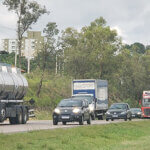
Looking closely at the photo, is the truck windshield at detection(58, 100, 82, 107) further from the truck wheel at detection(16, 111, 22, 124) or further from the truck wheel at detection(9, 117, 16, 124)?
the truck wheel at detection(9, 117, 16, 124)

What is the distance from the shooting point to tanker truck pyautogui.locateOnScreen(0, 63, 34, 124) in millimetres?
32562

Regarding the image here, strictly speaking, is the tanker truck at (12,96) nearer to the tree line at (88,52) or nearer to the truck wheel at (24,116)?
the truck wheel at (24,116)

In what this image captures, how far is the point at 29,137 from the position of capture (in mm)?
18562

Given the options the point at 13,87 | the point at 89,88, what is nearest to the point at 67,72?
the point at 89,88

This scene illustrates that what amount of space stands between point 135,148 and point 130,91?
68339 millimetres

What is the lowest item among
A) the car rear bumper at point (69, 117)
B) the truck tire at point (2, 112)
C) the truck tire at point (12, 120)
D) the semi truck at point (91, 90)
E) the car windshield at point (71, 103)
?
the truck tire at point (12, 120)

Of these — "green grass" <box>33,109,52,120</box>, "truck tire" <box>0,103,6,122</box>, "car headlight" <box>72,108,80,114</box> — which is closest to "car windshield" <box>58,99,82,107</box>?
"car headlight" <box>72,108,80,114</box>

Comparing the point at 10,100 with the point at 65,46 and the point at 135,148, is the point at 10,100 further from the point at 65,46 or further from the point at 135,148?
the point at 65,46

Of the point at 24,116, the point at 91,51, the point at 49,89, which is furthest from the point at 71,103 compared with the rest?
the point at 49,89

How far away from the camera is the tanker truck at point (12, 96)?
107ft

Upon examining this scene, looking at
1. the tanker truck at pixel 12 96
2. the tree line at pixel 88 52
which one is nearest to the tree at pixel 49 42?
the tree line at pixel 88 52

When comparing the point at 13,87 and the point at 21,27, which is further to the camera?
the point at 21,27

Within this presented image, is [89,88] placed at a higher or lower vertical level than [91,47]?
lower

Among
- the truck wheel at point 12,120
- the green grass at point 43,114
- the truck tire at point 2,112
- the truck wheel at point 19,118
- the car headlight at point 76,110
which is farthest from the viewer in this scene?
the green grass at point 43,114
